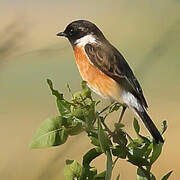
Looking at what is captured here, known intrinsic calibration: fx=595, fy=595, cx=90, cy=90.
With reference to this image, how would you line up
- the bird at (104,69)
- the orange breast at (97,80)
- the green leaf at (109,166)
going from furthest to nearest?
the orange breast at (97,80) < the bird at (104,69) < the green leaf at (109,166)

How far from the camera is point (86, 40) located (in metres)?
1.08

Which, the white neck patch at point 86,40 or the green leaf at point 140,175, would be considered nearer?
the green leaf at point 140,175

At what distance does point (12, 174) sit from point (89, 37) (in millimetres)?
287

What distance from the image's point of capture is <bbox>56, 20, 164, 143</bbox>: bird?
2.84 ft

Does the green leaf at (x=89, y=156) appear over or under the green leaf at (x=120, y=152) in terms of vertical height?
over

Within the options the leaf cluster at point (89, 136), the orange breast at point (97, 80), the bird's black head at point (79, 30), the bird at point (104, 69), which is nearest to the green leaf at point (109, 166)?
the leaf cluster at point (89, 136)

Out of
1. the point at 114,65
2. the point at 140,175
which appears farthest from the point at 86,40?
the point at 140,175

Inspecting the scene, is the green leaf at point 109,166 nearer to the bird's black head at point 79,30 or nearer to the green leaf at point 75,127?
the green leaf at point 75,127

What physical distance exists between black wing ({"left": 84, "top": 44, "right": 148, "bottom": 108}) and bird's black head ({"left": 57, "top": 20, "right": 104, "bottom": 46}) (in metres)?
0.02

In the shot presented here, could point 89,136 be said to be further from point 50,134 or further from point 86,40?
point 86,40

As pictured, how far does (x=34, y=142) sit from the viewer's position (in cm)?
43

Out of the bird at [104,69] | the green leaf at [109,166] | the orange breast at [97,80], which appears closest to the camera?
the green leaf at [109,166]

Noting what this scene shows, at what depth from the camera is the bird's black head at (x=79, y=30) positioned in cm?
104

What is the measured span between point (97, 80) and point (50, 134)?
1.88 ft
